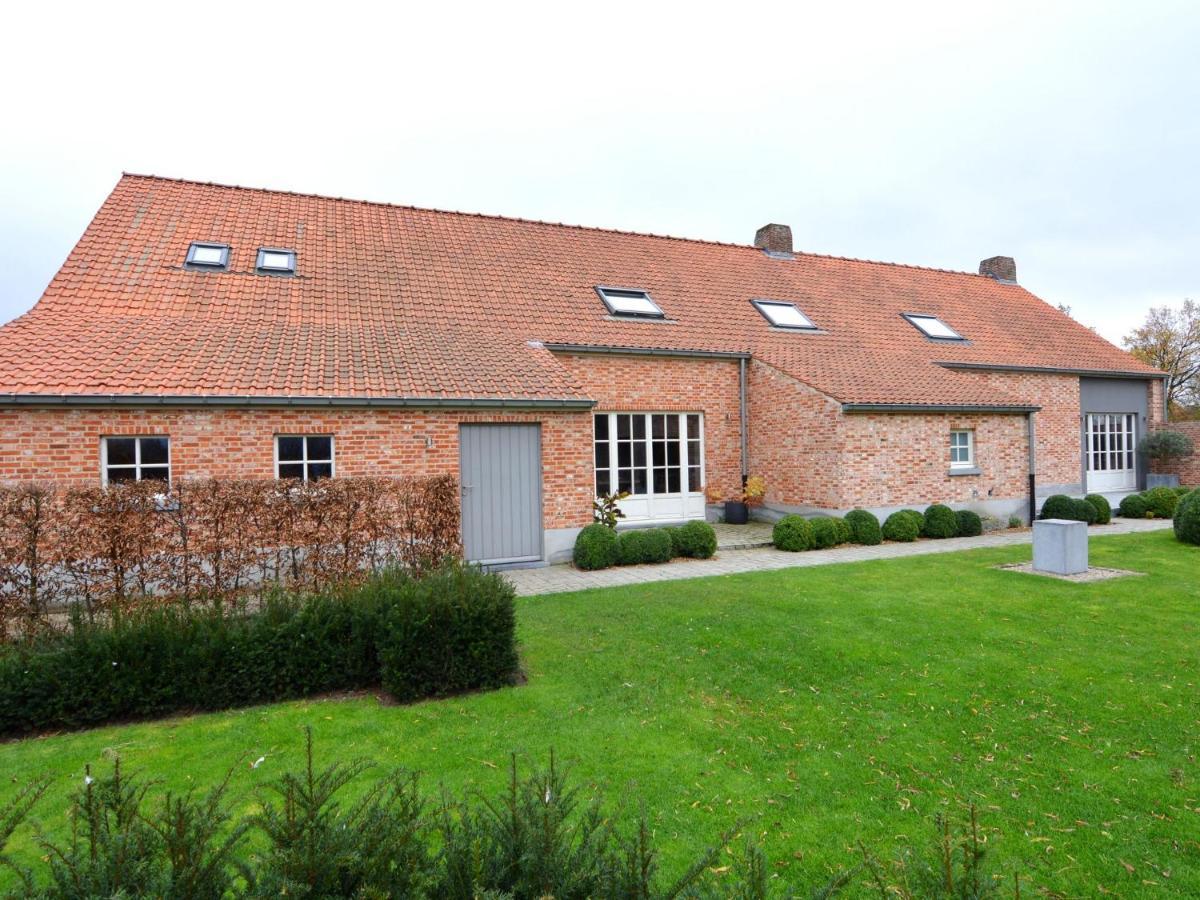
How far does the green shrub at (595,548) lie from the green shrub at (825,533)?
12.6 feet

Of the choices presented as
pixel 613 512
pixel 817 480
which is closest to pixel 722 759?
pixel 613 512

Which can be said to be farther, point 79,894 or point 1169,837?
point 1169,837

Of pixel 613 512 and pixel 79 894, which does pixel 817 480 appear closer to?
pixel 613 512

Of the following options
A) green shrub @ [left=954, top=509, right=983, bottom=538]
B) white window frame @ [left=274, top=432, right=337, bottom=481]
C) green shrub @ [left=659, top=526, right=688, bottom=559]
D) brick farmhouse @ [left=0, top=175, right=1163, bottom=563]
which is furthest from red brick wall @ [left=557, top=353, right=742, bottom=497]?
white window frame @ [left=274, top=432, right=337, bottom=481]

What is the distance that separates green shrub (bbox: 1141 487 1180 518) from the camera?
51.8 ft

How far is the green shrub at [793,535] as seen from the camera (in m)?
11.6

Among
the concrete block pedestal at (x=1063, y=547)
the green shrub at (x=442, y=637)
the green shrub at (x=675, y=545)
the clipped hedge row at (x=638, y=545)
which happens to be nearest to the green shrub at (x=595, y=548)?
the clipped hedge row at (x=638, y=545)

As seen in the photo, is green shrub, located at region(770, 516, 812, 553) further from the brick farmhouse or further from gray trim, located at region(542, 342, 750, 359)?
gray trim, located at region(542, 342, 750, 359)

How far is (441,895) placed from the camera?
195cm

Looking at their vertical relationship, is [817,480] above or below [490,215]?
below

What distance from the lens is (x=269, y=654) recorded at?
202 inches

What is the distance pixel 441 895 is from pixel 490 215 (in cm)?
1637

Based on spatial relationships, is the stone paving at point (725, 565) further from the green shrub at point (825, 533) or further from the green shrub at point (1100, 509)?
the green shrub at point (1100, 509)

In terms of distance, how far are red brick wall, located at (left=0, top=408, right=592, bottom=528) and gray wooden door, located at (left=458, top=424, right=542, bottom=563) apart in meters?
0.22
